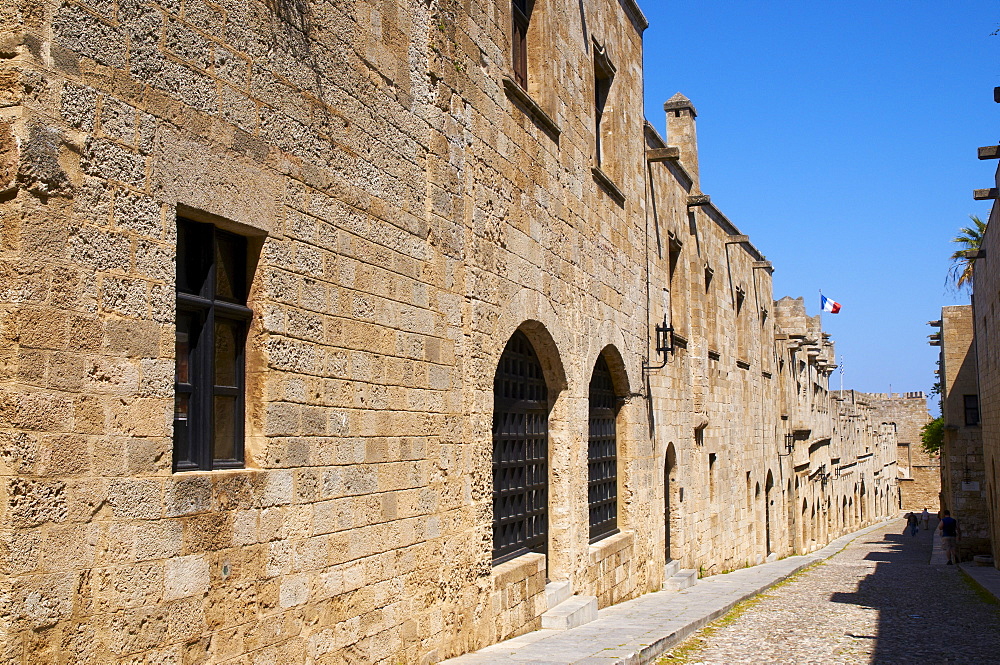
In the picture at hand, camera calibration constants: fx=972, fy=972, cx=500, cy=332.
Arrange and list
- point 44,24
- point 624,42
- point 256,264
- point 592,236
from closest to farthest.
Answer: point 44,24 < point 256,264 < point 592,236 < point 624,42

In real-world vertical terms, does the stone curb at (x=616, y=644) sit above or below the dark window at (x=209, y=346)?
below

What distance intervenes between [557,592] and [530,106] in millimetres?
4257

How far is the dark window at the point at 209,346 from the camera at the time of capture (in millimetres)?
4395

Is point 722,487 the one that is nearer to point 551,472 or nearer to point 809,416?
point 551,472

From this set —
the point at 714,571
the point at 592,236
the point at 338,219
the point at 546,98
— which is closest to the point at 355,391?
the point at 338,219

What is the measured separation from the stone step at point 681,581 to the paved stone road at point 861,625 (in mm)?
942

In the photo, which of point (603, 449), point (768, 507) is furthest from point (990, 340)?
point (603, 449)

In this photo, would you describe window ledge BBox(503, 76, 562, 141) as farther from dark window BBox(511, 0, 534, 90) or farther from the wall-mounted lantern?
the wall-mounted lantern

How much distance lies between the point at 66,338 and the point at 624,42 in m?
9.38

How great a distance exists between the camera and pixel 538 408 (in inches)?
351

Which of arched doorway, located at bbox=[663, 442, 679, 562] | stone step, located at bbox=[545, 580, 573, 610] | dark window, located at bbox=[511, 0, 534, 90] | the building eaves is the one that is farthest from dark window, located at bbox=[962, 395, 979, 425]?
dark window, located at bbox=[511, 0, 534, 90]

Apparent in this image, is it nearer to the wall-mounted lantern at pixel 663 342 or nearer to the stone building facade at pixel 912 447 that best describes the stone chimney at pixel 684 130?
the wall-mounted lantern at pixel 663 342

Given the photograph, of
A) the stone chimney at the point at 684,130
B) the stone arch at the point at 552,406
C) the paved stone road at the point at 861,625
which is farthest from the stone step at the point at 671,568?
the stone chimney at the point at 684,130

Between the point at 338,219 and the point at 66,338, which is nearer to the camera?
the point at 66,338
